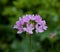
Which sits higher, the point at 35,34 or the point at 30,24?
the point at 35,34

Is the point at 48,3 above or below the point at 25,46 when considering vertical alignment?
above

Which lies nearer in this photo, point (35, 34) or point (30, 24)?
point (30, 24)

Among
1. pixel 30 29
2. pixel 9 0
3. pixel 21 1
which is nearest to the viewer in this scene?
pixel 30 29

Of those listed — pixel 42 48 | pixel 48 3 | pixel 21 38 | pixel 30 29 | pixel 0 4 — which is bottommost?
pixel 30 29

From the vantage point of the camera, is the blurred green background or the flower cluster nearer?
the flower cluster

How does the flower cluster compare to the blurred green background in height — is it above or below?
below

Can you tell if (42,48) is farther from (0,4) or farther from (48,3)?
(0,4)

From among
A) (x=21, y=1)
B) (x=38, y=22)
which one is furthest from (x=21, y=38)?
(x=38, y=22)

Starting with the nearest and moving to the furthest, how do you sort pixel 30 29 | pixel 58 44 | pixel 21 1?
pixel 30 29 → pixel 58 44 → pixel 21 1
